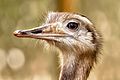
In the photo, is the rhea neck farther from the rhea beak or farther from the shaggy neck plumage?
the rhea beak

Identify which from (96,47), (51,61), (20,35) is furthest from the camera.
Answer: (51,61)

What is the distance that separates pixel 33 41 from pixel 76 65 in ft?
18.2

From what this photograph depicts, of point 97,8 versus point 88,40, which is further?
point 97,8

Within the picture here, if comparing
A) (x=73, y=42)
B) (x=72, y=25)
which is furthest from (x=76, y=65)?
(x=72, y=25)

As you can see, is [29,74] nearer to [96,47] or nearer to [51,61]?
[51,61]

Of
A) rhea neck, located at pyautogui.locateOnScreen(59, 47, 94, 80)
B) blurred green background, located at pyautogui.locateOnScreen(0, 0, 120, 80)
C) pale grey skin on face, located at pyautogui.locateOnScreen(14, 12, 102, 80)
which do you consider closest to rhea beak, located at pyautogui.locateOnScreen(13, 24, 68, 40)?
pale grey skin on face, located at pyautogui.locateOnScreen(14, 12, 102, 80)

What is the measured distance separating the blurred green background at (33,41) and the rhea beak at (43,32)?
17.9 feet

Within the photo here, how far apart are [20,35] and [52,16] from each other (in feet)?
1.77

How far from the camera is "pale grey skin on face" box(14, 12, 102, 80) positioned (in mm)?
5605

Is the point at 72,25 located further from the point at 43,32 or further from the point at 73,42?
the point at 43,32

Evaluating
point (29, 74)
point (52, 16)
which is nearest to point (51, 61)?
point (29, 74)

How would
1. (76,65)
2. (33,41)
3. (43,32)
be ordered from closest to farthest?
1. (43,32)
2. (76,65)
3. (33,41)

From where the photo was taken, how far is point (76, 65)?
5680mm

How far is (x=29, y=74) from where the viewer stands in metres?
11.8
